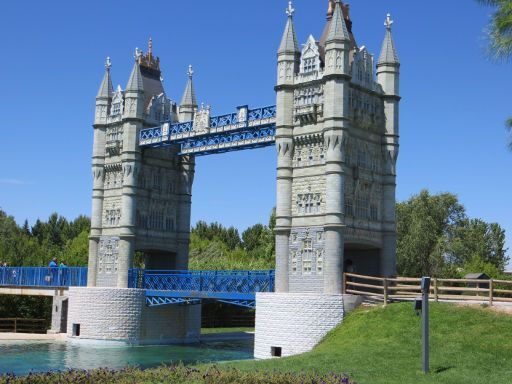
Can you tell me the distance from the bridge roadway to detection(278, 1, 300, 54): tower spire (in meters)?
10.9

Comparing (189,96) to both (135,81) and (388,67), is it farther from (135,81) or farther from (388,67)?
(388,67)

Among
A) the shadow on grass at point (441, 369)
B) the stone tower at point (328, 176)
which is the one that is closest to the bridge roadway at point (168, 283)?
the stone tower at point (328, 176)

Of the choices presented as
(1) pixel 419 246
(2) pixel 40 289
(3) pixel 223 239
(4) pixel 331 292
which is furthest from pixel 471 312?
(3) pixel 223 239

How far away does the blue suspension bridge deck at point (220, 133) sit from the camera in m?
37.9

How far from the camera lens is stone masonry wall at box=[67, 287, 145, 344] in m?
41.8

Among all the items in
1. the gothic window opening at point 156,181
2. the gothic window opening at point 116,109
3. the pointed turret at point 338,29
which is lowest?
the gothic window opening at point 156,181

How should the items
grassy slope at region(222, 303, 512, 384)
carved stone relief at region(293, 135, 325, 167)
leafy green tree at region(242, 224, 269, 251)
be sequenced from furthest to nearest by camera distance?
leafy green tree at region(242, 224, 269, 251), carved stone relief at region(293, 135, 325, 167), grassy slope at region(222, 303, 512, 384)

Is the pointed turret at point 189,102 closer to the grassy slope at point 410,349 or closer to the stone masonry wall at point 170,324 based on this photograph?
the stone masonry wall at point 170,324

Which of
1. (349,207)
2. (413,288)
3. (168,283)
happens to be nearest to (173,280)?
(168,283)

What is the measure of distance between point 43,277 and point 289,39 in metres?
24.2

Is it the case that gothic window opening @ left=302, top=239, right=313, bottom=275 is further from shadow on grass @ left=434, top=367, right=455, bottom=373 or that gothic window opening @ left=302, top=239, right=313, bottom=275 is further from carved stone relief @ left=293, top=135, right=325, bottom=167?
shadow on grass @ left=434, top=367, right=455, bottom=373

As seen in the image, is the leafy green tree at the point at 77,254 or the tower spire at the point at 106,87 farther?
the leafy green tree at the point at 77,254

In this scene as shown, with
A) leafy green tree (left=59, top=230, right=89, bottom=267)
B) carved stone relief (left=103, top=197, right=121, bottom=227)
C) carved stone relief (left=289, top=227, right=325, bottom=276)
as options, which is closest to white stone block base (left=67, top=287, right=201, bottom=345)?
carved stone relief (left=103, top=197, right=121, bottom=227)

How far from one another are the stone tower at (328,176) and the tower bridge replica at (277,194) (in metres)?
0.06
